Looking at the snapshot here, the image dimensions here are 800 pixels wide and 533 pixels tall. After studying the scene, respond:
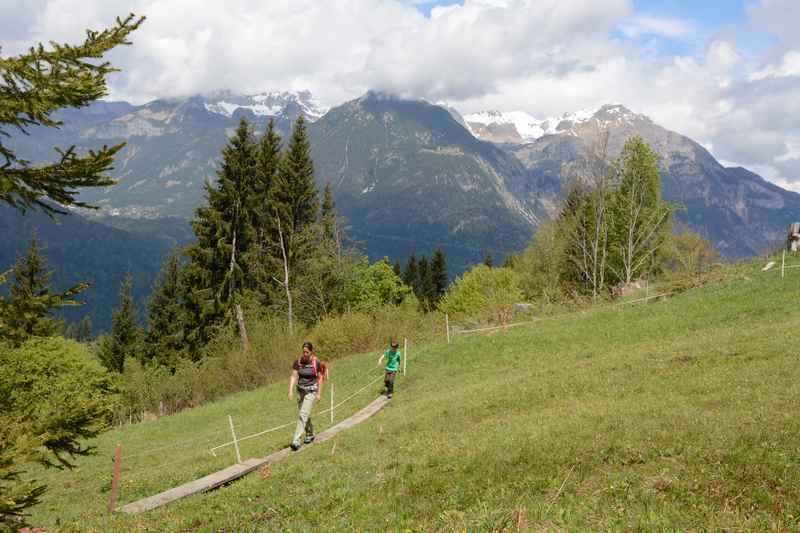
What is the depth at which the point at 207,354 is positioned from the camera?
4916cm

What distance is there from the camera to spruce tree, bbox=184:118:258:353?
4884 cm

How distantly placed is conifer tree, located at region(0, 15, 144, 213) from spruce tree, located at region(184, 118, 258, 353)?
40.2 m

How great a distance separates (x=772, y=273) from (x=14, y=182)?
37.6m

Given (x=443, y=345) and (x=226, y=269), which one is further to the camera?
(x=226, y=269)

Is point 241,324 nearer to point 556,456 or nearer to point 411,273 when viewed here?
point 556,456

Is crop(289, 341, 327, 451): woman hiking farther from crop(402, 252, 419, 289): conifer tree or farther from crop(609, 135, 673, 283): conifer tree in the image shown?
crop(402, 252, 419, 289): conifer tree

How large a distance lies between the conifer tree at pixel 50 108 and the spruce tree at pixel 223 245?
40183mm

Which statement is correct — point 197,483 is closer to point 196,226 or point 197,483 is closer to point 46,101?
point 46,101

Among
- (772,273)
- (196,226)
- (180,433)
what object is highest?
(196,226)

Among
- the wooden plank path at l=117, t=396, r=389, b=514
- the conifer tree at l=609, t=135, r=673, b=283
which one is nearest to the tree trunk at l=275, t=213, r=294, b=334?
the conifer tree at l=609, t=135, r=673, b=283

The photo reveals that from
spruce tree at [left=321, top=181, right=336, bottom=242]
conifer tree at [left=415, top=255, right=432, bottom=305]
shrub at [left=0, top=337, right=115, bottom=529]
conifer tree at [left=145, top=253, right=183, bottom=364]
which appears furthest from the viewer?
conifer tree at [left=415, top=255, right=432, bottom=305]

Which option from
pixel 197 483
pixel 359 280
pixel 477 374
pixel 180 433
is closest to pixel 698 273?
pixel 477 374

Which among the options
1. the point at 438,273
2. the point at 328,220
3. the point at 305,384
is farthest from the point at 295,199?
the point at 438,273

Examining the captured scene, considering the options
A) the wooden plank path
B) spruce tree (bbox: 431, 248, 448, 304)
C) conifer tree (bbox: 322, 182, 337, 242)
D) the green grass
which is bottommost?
the wooden plank path
